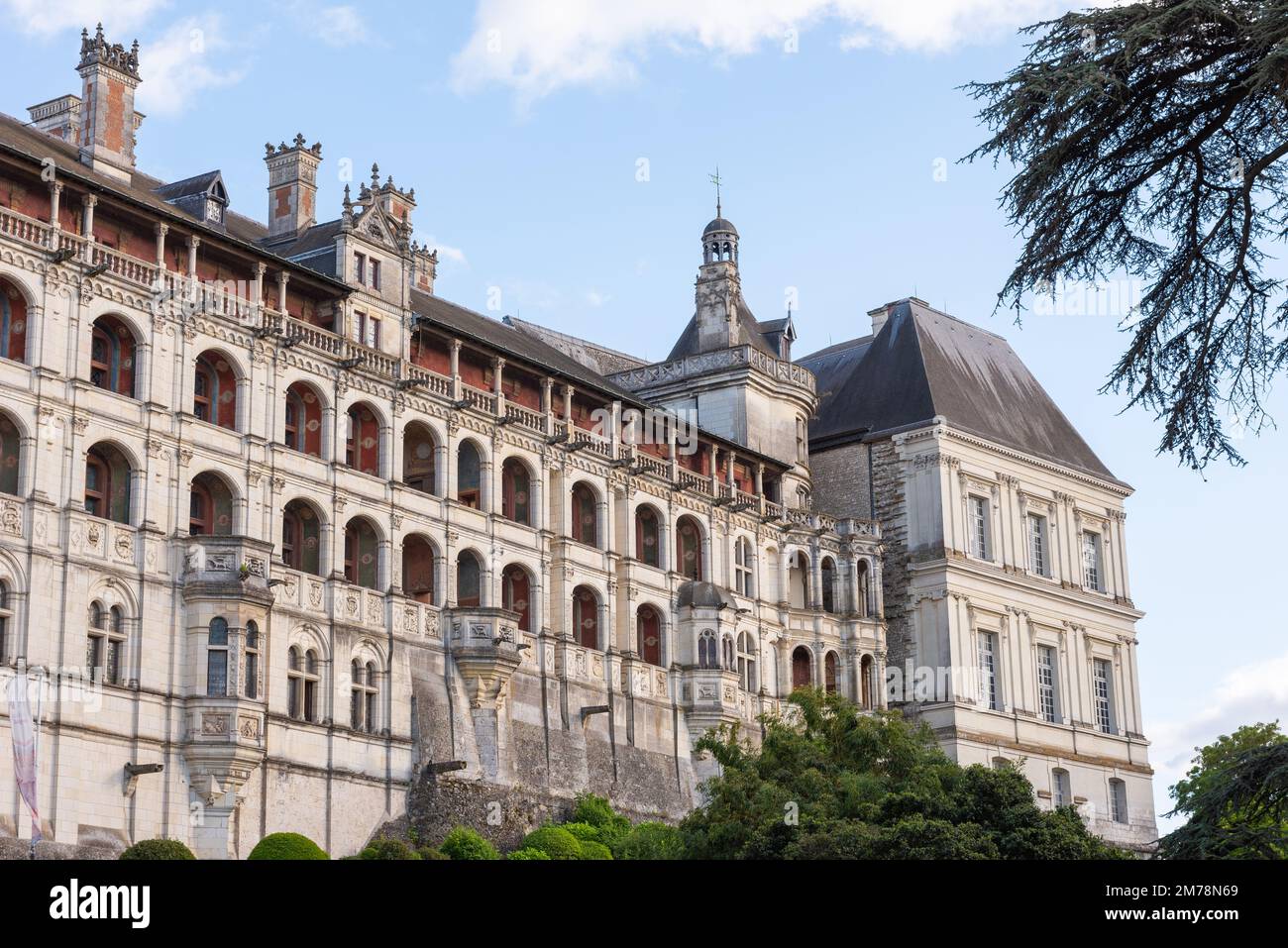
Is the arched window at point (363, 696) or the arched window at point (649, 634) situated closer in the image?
the arched window at point (363, 696)

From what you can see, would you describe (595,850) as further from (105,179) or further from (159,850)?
(105,179)

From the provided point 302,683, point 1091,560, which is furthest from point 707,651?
point 1091,560

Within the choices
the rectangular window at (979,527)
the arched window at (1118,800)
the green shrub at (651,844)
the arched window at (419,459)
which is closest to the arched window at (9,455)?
the arched window at (419,459)

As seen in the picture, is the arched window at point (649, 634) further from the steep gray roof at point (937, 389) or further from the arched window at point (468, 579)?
the steep gray roof at point (937, 389)

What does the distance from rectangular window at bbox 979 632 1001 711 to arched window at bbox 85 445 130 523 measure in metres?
35.2

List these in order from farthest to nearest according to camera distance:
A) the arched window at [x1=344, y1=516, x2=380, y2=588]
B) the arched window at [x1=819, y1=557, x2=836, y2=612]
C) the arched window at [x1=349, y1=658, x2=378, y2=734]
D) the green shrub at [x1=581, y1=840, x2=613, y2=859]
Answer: the arched window at [x1=819, y1=557, x2=836, y2=612] < the arched window at [x1=344, y1=516, x2=380, y2=588] < the arched window at [x1=349, y1=658, x2=378, y2=734] < the green shrub at [x1=581, y1=840, x2=613, y2=859]

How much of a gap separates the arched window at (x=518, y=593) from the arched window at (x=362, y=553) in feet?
16.7

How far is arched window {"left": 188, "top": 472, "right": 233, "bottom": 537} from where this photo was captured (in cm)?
4666

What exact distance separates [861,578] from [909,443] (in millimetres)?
5917

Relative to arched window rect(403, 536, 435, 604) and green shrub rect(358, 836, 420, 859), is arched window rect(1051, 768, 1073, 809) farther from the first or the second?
green shrub rect(358, 836, 420, 859)

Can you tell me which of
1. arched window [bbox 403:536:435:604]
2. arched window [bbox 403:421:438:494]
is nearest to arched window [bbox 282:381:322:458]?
arched window [bbox 403:421:438:494]

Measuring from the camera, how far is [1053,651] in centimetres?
7369

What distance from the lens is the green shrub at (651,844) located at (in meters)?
42.7

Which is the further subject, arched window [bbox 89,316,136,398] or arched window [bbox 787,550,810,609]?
arched window [bbox 787,550,810,609]
